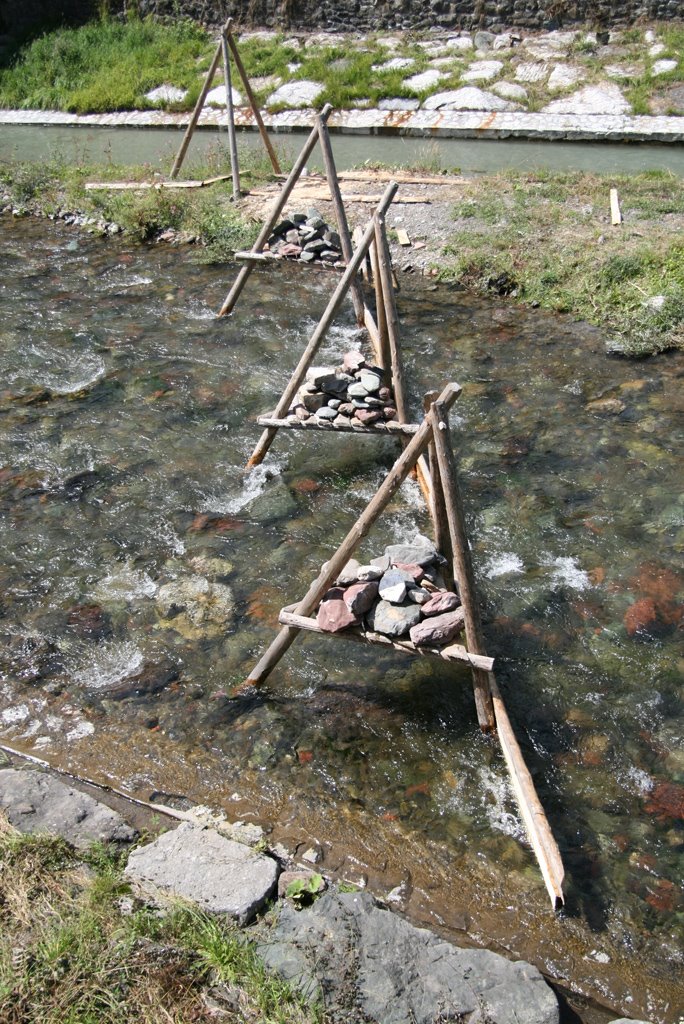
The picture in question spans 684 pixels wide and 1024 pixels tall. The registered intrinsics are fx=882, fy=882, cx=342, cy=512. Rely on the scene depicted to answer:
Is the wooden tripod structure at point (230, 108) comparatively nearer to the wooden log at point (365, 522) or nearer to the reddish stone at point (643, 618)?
the wooden log at point (365, 522)

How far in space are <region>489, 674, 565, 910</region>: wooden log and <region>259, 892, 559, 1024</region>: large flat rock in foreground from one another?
1.40 ft

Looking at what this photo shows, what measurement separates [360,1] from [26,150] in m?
8.53

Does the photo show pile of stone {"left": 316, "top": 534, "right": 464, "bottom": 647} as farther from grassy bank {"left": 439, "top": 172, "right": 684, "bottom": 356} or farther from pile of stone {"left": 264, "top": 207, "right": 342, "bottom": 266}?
pile of stone {"left": 264, "top": 207, "right": 342, "bottom": 266}

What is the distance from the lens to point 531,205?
11812mm

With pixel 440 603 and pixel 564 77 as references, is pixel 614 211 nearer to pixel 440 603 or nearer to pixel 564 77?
pixel 564 77

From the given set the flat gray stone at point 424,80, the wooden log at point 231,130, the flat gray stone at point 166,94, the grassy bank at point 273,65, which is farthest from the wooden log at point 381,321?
the flat gray stone at point 166,94

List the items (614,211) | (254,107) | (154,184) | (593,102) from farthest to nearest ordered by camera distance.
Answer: (593,102)
(154,184)
(254,107)
(614,211)

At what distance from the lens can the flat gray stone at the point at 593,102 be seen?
16.2 m

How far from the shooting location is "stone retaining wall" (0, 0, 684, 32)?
1836cm

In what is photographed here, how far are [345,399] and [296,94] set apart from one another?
13915 mm

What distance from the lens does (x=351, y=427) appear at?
23.5 feet

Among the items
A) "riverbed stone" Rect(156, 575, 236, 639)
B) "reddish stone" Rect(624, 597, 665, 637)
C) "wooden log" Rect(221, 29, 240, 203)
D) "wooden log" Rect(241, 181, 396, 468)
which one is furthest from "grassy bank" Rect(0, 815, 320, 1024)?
"wooden log" Rect(221, 29, 240, 203)

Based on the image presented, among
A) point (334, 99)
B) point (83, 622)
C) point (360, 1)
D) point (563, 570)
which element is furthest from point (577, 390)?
point (360, 1)

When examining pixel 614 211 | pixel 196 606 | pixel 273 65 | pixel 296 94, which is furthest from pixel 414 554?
pixel 273 65
